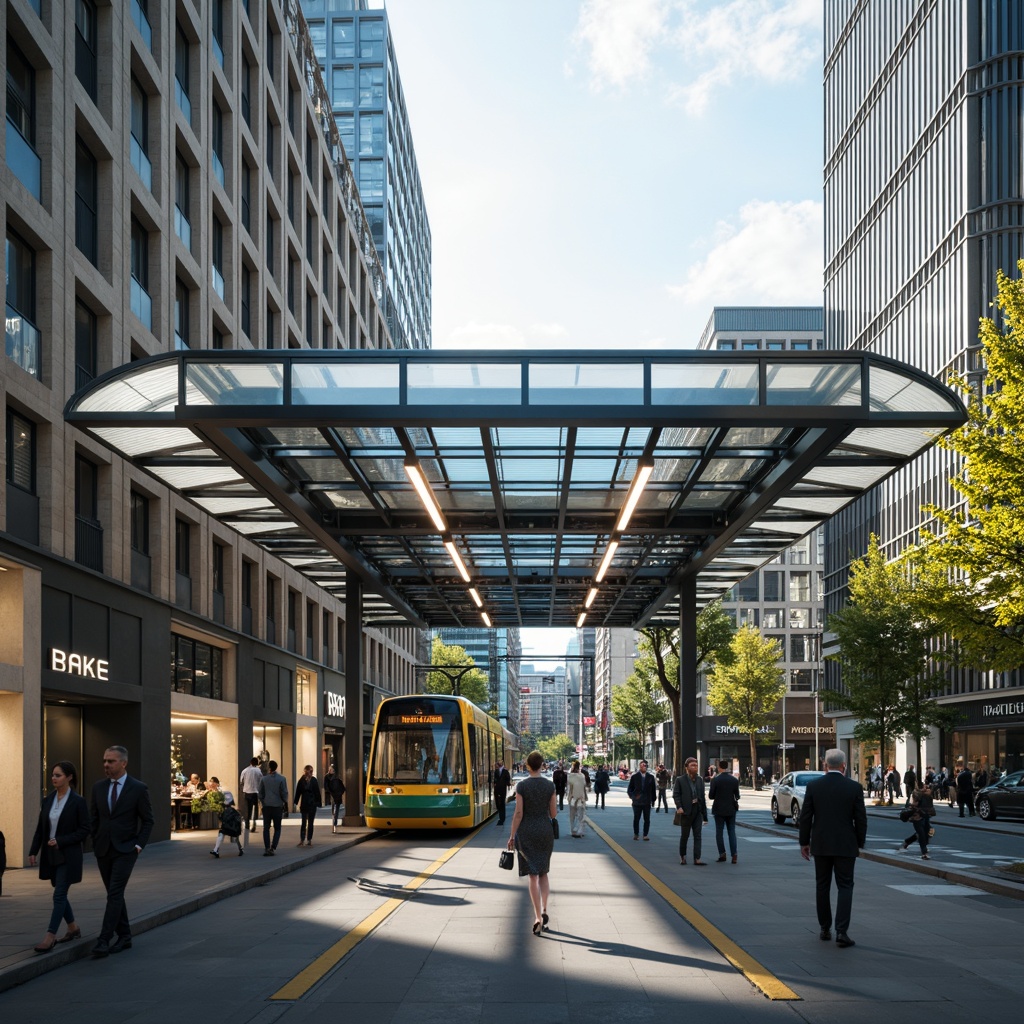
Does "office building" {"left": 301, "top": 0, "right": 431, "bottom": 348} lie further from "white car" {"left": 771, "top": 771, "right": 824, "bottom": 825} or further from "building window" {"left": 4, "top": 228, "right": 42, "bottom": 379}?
"building window" {"left": 4, "top": 228, "right": 42, "bottom": 379}

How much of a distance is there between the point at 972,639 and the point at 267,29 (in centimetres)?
3229

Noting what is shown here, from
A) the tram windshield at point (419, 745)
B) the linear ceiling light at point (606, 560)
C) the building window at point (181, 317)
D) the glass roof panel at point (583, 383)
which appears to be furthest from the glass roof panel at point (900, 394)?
the building window at point (181, 317)

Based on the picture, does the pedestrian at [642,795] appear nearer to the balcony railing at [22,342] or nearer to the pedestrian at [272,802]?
the pedestrian at [272,802]

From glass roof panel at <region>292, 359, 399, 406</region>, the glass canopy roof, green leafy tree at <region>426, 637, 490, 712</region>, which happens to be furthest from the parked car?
green leafy tree at <region>426, 637, 490, 712</region>

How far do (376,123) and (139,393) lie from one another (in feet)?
279

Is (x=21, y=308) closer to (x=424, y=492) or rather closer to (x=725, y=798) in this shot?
(x=424, y=492)

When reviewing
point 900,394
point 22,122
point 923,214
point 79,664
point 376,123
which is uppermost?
point 376,123

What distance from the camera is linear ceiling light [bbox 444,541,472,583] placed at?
25.5 metres

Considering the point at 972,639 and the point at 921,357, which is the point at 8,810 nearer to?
the point at 972,639

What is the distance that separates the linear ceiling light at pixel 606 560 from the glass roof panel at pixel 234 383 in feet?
33.0

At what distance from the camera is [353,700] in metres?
30.7

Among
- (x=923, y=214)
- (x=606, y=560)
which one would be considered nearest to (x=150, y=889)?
(x=606, y=560)

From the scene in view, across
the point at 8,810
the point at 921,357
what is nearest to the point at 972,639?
the point at 8,810

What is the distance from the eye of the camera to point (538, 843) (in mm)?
12453
